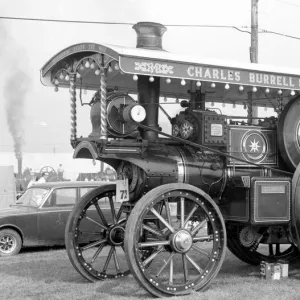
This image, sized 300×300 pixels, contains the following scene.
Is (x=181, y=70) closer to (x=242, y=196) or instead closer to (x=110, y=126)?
(x=110, y=126)

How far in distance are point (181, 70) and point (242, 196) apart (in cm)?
155

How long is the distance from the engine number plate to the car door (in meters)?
3.73

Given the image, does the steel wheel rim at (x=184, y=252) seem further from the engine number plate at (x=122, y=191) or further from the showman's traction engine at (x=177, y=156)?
the engine number plate at (x=122, y=191)

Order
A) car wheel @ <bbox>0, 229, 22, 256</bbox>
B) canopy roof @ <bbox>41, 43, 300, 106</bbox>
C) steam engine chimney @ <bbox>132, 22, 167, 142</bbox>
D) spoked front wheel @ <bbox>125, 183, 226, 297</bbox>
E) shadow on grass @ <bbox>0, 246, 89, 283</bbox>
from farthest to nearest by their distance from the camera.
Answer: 1. car wheel @ <bbox>0, 229, 22, 256</bbox>
2. shadow on grass @ <bbox>0, 246, 89, 283</bbox>
3. steam engine chimney @ <bbox>132, 22, 167, 142</bbox>
4. canopy roof @ <bbox>41, 43, 300, 106</bbox>
5. spoked front wheel @ <bbox>125, 183, 226, 297</bbox>

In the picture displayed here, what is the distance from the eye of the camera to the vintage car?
900cm

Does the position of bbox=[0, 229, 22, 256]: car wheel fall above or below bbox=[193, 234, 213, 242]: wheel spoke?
below

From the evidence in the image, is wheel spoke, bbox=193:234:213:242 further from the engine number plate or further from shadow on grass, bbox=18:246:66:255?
shadow on grass, bbox=18:246:66:255

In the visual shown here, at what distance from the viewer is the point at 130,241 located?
4.96 m

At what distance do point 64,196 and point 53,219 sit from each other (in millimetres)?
519

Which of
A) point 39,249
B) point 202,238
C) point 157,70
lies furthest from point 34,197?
point 157,70

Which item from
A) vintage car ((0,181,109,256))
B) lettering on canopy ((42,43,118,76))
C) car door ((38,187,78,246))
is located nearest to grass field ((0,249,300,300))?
vintage car ((0,181,109,256))

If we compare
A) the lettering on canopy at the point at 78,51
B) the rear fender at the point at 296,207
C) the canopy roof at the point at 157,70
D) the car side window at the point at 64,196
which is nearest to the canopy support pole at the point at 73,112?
the canopy roof at the point at 157,70

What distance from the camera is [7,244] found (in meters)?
8.97

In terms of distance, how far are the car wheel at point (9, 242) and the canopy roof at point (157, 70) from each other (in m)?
3.42
